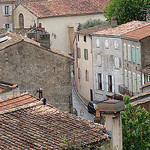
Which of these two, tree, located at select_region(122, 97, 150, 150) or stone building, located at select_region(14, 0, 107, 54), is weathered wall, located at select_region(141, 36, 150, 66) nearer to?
tree, located at select_region(122, 97, 150, 150)

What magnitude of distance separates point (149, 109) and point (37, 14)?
4819 centimetres

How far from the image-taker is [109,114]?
1455 centimetres

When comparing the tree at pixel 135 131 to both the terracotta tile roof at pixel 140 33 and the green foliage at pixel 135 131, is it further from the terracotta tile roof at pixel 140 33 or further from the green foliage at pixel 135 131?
the terracotta tile roof at pixel 140 33

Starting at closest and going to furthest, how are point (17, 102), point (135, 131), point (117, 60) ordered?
1. point (17, 102)
2. point (135, 131)
3. point (117, 60)

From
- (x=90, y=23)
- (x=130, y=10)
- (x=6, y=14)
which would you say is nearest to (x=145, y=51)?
(x=130, y=10)

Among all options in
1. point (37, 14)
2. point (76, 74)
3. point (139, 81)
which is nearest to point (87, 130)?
point (139, 81)

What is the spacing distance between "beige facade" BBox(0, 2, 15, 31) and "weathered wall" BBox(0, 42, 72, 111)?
160ft

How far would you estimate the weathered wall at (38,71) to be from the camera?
32.3m

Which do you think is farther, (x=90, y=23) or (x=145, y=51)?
(x=90, y=23)

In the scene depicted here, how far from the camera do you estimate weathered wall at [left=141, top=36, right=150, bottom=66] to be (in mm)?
47031

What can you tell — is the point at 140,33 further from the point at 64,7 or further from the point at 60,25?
the point at 64,7

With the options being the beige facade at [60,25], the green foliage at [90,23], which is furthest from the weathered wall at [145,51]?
the green foliage at [90,23]

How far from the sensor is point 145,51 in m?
47.4

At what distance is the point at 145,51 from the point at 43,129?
3340cm
